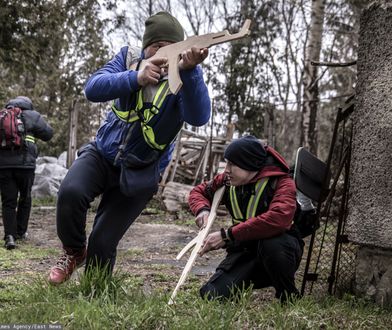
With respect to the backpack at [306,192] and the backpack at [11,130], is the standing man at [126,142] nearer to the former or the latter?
the backpack at [306,192]

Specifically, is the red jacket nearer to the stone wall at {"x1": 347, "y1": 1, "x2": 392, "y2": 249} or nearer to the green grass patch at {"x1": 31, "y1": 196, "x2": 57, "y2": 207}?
the stone wall at {"x1": 347, "y1": 1, "x2": 392, "y2": 249}

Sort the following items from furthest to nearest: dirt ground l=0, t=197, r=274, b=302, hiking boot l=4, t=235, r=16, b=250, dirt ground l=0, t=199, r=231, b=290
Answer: hiking boot l=4, t=235, r=16, b=250 → dirt ground l=0, t=199, r=231, b=290 → dirt ground l=0, t=197, r=274, b=302

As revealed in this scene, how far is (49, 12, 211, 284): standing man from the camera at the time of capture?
2965 millimetres

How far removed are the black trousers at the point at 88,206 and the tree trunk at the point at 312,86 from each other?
725 cm

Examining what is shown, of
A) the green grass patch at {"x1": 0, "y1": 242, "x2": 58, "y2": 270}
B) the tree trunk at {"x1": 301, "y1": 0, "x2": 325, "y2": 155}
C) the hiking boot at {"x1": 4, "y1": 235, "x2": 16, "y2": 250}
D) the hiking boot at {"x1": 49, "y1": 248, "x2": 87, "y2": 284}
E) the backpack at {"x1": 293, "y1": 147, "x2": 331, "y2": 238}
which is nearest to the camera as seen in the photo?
the hiking boot at {"x1": 49, "y1": 248, "x2": 87, "y2": 284}

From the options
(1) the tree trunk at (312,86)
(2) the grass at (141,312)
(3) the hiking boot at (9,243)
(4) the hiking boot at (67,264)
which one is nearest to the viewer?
(2) the grass at (141,312)

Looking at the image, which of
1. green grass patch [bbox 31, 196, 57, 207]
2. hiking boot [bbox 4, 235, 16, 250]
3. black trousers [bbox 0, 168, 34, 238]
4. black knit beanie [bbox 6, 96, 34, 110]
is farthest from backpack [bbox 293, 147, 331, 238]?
green grass patch [bbox 31, 196, 57, 207]

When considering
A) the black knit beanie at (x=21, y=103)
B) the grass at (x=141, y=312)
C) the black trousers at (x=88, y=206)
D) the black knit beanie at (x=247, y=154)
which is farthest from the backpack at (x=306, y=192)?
the black knit beanie at (x=21, y=103)

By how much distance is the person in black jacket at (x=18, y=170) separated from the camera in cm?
650

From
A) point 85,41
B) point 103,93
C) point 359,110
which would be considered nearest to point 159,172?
point 103,93

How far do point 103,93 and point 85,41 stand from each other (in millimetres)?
17018

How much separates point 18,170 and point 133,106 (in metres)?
3.96

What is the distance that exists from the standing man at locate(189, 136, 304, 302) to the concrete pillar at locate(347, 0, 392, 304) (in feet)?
1.64

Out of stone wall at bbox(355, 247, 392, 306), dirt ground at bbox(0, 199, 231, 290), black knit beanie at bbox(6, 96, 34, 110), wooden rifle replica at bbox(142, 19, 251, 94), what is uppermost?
wooden rifle replica at bbox(142, 19, 251, 94)
